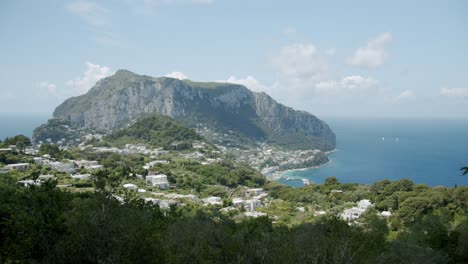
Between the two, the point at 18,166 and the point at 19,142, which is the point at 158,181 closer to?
the point at 18,166

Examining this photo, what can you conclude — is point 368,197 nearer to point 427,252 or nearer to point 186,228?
point 427,252

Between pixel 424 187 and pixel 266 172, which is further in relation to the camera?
pixel 266 172

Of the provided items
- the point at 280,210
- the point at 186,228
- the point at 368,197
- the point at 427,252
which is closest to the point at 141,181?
the point at 280,210

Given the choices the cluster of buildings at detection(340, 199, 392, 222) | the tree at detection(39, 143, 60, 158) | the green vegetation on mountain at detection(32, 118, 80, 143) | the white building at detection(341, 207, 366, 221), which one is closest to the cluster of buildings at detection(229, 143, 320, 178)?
the green vegetation on mountain at detection(32, 118, 80, 143)

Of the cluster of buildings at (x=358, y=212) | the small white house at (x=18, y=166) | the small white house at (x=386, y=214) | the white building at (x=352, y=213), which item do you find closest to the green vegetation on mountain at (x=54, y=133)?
the small white house at (x=18, y=166)

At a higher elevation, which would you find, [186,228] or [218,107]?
[218,107]
